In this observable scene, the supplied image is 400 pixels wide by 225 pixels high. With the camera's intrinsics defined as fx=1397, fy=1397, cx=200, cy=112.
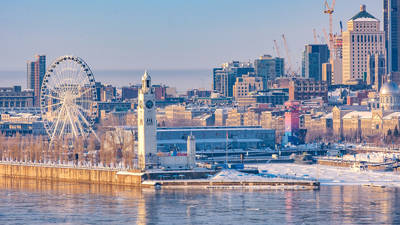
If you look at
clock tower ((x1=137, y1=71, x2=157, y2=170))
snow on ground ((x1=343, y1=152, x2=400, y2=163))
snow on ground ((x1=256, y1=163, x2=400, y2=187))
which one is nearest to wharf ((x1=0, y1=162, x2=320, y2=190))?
clock tower ((x1=137, y1=71, x2=157, y2=170))

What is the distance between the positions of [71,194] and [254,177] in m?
17.6

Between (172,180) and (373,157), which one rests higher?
(373,157)

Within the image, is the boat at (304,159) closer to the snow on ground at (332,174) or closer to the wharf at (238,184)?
the snow on ground at (332,174)

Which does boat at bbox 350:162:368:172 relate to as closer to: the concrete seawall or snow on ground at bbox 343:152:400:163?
snow on ground at bbox 343:152:400:163

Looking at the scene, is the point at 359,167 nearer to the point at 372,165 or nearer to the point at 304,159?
the point at 372,165

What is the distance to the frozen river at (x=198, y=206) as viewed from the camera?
105m

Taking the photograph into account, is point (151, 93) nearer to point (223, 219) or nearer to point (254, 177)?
point (254, 177)

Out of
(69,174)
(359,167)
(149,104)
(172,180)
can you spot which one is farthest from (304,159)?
(172,180)

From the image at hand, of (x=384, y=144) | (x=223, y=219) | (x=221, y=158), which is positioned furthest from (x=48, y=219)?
(x=384, y=144)

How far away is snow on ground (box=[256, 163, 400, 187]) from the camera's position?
132 metres

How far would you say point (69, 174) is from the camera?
142 m

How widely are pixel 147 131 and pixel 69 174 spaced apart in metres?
13.6

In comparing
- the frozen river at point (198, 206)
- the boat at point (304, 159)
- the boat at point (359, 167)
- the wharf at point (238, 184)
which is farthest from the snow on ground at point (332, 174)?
the boat at point (304, 159)

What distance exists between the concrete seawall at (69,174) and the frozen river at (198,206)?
7.94 feet
